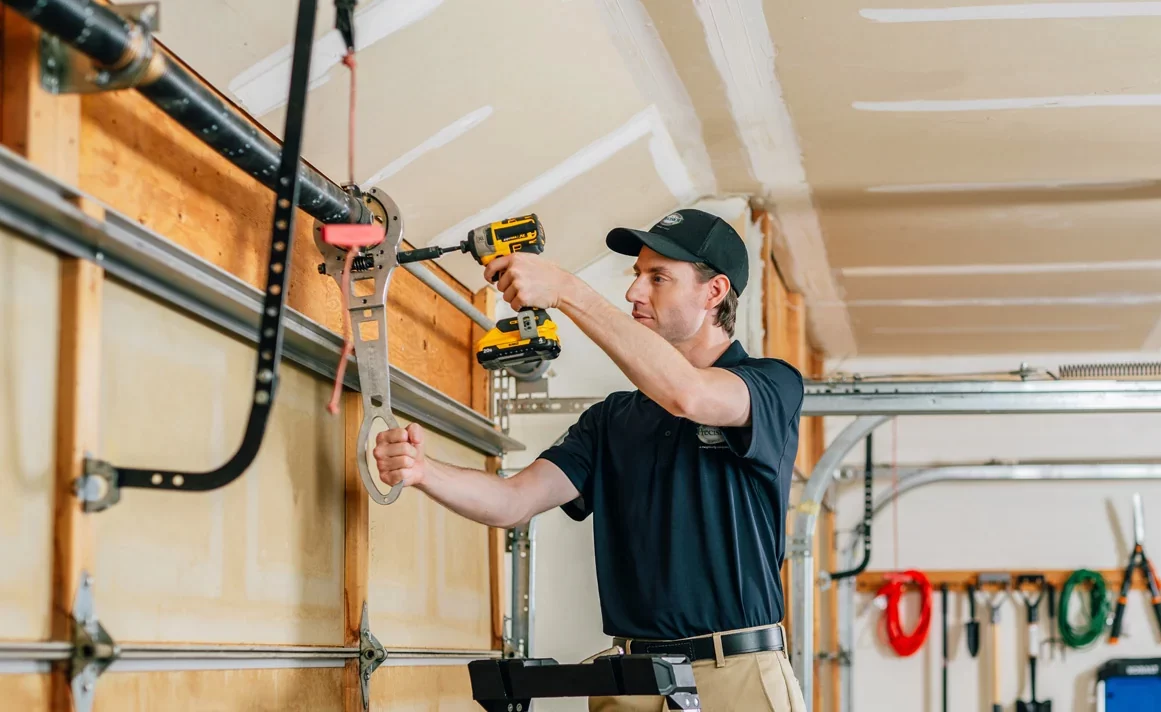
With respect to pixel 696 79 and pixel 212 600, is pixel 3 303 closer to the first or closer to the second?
pixel 212 600

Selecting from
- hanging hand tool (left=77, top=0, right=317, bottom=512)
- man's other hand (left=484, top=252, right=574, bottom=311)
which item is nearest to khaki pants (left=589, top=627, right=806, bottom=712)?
man's other hand (left=484, top=252, right=574, bottom=311)

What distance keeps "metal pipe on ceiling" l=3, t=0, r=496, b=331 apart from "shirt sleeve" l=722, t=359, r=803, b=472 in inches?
29.0

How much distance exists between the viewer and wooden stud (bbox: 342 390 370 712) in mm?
2320

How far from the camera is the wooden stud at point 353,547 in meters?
2.32

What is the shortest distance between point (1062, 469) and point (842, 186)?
9.63 ft

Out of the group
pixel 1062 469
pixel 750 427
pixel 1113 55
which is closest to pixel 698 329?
pixel 750 427

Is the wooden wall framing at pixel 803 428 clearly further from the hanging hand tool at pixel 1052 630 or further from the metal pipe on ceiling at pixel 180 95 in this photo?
the metal pipe on ceiling at pixel 180 95

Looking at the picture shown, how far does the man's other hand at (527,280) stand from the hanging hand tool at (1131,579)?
477 cm

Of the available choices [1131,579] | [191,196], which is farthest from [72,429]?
[1131,579]

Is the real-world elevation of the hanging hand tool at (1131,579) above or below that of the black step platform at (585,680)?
below

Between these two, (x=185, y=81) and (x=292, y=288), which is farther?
(x=292, y=288)

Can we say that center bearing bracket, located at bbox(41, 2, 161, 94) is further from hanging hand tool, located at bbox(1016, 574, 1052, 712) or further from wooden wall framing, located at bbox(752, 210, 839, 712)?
hanging hand tool, located at bbox(1016, 574, 1052, 712)

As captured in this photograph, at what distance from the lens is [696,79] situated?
Result: 114 inches

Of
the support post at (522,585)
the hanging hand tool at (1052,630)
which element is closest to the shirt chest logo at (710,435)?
the support post at (522,585)
